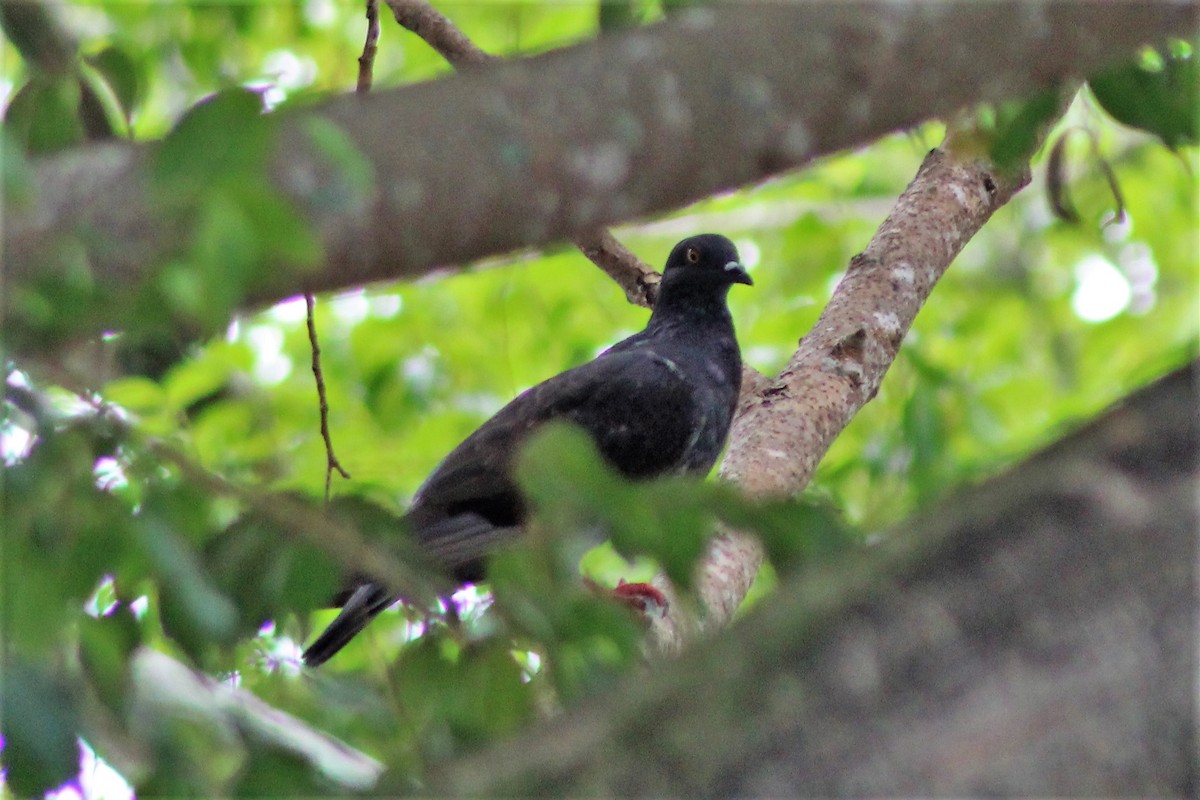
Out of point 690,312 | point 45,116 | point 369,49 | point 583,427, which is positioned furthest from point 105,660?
point 690,312

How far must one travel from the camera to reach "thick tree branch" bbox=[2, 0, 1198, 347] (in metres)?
1.37

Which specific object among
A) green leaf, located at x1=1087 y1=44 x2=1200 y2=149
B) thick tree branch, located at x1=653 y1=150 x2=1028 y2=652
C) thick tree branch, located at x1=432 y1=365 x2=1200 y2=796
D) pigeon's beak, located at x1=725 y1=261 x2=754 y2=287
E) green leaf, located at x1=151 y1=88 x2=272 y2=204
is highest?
pigeon's beak, located at x1=725 y1=261 x2=754 y2=287

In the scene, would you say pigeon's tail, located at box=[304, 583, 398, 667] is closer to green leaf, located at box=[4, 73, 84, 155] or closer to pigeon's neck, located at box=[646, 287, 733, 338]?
pigeon's neck, located at box=[646, 287, 733, 338]

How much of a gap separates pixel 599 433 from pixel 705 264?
1265 millimetres

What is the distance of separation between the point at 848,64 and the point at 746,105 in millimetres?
152

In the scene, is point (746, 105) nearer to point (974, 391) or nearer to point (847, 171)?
point (974, 391)

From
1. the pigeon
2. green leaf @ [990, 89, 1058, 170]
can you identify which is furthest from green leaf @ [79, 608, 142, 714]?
the pigeon

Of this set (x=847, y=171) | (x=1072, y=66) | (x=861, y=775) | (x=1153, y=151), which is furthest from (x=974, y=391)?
(x=861, y=775)

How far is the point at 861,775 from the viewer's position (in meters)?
1.30

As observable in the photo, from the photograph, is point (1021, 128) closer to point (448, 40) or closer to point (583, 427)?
point (583, 427)

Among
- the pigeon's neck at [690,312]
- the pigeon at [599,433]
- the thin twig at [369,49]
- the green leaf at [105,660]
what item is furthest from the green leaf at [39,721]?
the pigeon's neck at [690,312]

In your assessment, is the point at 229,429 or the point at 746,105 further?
the point at 229,429

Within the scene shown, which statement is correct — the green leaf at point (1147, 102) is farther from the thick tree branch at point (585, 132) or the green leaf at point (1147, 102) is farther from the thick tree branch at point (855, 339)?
the thick tree branch at point (855, 339)

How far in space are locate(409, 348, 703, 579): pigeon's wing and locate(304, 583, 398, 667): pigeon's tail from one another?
0.39 meters
